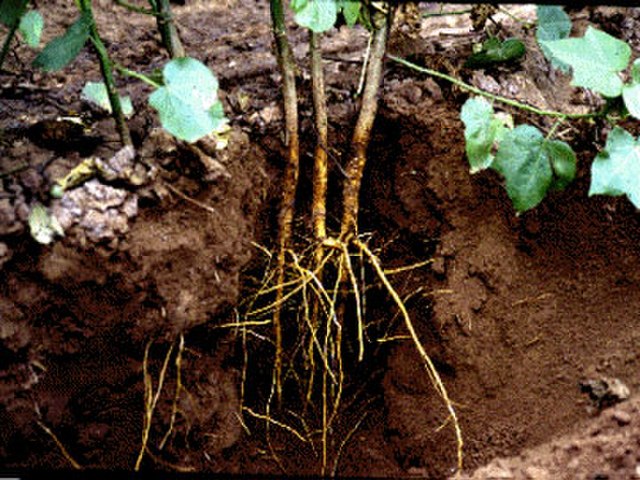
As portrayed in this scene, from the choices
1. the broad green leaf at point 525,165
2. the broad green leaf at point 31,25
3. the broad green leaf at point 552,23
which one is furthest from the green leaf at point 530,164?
the broad green leaf at point 31,25

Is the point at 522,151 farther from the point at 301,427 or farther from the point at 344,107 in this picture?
the point at 301,427

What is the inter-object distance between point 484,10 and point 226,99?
0.60 m

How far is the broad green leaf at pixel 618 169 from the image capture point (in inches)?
41.9

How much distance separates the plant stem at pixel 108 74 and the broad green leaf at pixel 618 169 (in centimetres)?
82

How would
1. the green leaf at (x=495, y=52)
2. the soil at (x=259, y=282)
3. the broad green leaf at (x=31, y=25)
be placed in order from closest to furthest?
the soil at (x=259, y=282)
the broad green leaf at (x=31, y=25)
the green leaf at (x=495, y=52)

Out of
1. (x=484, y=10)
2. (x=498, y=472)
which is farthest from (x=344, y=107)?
(x=498, y=472)

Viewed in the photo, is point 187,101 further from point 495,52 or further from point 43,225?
point 495,52

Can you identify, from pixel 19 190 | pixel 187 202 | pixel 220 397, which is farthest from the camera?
pixel 220 397

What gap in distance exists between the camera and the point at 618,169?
3.53ft

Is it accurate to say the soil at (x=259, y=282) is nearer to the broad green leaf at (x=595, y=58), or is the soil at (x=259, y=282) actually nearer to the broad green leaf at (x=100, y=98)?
the broad green leaf at (x=100, y=98)

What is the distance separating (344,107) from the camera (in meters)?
1.37

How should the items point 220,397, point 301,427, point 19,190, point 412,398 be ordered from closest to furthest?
point 19,190, point 220,397, point 412,398, point 301,427

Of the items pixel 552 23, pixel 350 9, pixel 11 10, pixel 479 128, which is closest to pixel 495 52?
pixel 552 23

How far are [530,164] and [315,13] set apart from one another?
468 millimetres
